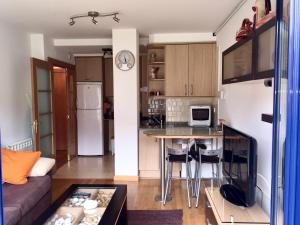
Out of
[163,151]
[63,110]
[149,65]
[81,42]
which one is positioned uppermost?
[81,42]

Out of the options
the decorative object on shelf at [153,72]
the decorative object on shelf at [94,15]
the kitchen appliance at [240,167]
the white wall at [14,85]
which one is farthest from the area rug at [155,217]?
the decorative object on shelf at [153,72]

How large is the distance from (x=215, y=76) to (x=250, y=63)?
9.15 feet

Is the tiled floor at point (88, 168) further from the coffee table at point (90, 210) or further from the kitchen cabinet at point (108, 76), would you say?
the coffee table at point (90, 210)

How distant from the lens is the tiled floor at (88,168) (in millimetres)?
4641

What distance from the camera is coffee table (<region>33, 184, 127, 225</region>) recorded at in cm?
213

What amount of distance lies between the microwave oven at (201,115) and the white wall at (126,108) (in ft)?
3.37

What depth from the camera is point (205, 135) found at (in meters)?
3.62

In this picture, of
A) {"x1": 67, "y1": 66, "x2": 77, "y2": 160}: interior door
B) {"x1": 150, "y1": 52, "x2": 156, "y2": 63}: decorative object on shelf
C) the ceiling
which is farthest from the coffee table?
{"x1": 67, "y1": 66, "x2": 77, "y2": 160}: interior door

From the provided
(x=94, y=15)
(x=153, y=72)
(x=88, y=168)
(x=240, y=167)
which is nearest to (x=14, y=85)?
(x=94, y=15)

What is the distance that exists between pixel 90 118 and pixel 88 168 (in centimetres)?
135

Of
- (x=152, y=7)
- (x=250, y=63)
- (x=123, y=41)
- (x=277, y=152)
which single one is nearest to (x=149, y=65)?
(x=123, y=41)

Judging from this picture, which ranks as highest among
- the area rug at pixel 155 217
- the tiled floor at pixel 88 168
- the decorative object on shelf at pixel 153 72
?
the decorative object on shelf at pixel 153 72

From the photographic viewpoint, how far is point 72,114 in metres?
5.95

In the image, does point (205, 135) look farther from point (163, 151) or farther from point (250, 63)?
point (250, 63)
